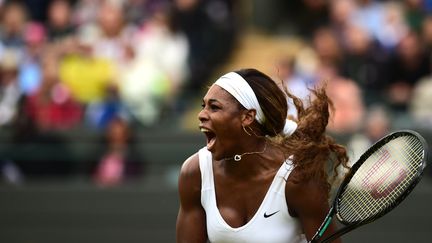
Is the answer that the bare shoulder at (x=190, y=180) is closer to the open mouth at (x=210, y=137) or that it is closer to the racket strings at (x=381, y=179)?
the open mouth at (x=210, y=137)

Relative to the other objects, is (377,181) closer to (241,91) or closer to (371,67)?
(241,91)

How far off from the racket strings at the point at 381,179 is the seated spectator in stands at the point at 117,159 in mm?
5237

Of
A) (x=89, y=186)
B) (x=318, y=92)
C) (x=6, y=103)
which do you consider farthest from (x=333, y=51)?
(x=318, y=92)

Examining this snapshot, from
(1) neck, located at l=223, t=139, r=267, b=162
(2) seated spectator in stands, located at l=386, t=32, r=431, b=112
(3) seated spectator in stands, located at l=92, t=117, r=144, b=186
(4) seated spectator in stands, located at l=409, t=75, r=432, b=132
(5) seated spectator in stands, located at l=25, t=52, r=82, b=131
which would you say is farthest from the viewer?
(5) seated spectator in stands, located at l=25, t=52, r=82, b=131

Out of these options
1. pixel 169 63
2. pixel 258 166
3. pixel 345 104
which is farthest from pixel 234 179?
pixel 169 63

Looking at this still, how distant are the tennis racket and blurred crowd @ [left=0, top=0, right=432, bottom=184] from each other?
4.29 m

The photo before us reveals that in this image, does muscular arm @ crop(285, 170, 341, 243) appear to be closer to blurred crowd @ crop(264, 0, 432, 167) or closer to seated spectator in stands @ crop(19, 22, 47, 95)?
blurred crowd @ crop(264, 0, 432, 167)

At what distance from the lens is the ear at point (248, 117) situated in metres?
4.90

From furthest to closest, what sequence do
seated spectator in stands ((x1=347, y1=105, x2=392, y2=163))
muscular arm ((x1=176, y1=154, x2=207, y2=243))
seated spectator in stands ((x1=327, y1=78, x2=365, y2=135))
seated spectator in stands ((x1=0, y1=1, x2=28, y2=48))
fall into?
seated spectator in stands ((x1=0, y1=1, x2=28, y2=48)) → seated spectator in stands ((x1=327, y1=78, x2=365, y2=135)) → seated spectator in stands ((x1=347, y1=105, x2=392, y2=163)) → muscular arm ((x1=176, y1=154, x2=207, y2=243))

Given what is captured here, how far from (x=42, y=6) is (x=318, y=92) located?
27.0 feet

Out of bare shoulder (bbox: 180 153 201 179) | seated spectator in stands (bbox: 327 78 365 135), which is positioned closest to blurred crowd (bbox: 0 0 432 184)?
seated spectator in stands (bbox: 327 78 365 135)

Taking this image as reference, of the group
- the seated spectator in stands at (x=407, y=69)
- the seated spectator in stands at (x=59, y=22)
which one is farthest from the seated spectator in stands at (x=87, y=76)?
the seated spectator in stands at (x=407, y=69)

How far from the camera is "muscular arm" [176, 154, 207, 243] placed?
510cm

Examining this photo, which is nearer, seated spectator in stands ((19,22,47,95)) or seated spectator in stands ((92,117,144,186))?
seated spectator in stands ((92,117,144,186))
